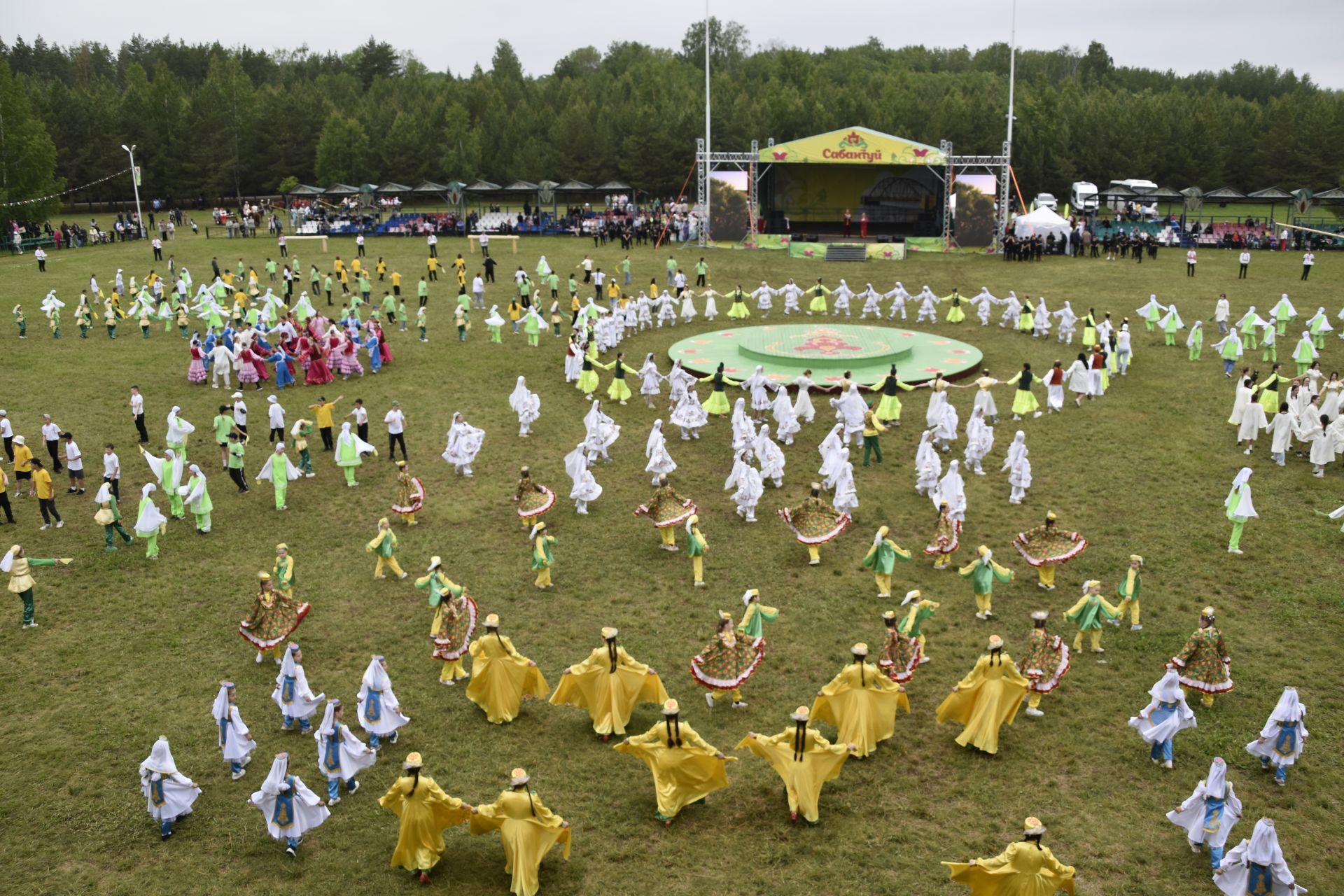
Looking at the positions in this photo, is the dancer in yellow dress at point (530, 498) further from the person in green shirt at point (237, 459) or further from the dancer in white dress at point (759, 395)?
the dancer in white dress at point (759, 395)

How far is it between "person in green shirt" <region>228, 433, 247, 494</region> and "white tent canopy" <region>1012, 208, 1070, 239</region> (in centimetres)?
3157

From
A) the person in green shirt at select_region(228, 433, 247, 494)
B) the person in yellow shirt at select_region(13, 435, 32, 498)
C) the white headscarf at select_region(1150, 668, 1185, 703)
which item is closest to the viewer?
the white headscarf at select_region(1150, 668, 1185, 703)

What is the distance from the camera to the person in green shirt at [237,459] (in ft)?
57.0

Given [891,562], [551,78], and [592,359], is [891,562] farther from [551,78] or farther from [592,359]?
[551,78]

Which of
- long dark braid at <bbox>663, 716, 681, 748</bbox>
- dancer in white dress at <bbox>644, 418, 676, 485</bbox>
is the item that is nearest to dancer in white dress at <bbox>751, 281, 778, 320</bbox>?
dancer in white dress at <bbox>644, 418, 676, 485</bbox>

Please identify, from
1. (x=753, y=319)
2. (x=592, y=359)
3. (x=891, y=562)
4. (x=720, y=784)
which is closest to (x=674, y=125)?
(x=753, y=319)

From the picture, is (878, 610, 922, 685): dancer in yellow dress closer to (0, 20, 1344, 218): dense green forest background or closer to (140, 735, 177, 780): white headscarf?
(140, 735, 177, 780): white headscarf

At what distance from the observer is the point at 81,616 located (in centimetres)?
1347

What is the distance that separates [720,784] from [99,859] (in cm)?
539

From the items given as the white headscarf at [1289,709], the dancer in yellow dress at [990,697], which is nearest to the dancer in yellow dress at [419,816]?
the dancer in yellow dress at [990,697]

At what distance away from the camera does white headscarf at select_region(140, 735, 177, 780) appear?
9.16m

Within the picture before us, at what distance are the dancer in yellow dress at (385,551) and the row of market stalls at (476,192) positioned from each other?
35.0m

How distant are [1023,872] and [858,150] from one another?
3542 centimetres

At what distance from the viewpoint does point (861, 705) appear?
33.6 ft
